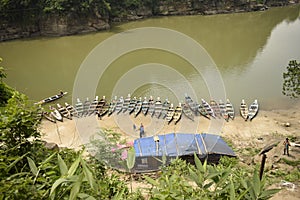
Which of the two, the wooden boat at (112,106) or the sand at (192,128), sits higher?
the wooden boat at (112,106)

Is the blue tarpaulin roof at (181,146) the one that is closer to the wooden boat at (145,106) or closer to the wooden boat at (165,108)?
the wooden boat at (165,108)

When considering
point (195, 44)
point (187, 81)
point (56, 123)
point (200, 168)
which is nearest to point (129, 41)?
point (195, 44)

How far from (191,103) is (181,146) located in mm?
3859

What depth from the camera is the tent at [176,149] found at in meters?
7.30

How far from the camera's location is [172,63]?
16.3m

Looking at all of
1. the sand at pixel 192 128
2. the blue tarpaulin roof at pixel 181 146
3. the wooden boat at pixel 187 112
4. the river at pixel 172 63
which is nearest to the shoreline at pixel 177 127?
the sand at pixel 192 128

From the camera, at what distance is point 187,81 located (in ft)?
45.1

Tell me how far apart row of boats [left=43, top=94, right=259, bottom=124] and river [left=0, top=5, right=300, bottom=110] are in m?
0.75

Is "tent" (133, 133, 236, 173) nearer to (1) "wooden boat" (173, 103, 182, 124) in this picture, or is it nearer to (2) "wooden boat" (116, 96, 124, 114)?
(1) "wooden boat" (173, 103, 182, 124)

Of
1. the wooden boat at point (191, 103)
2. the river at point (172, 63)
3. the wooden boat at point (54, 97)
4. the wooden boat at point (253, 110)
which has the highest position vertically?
the river at point (172, 63)

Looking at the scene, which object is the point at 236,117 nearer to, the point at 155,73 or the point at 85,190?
the point at 155,73

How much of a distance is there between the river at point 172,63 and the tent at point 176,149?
393 cm

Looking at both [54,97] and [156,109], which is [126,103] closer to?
[156,109]

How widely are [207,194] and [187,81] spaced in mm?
12274
